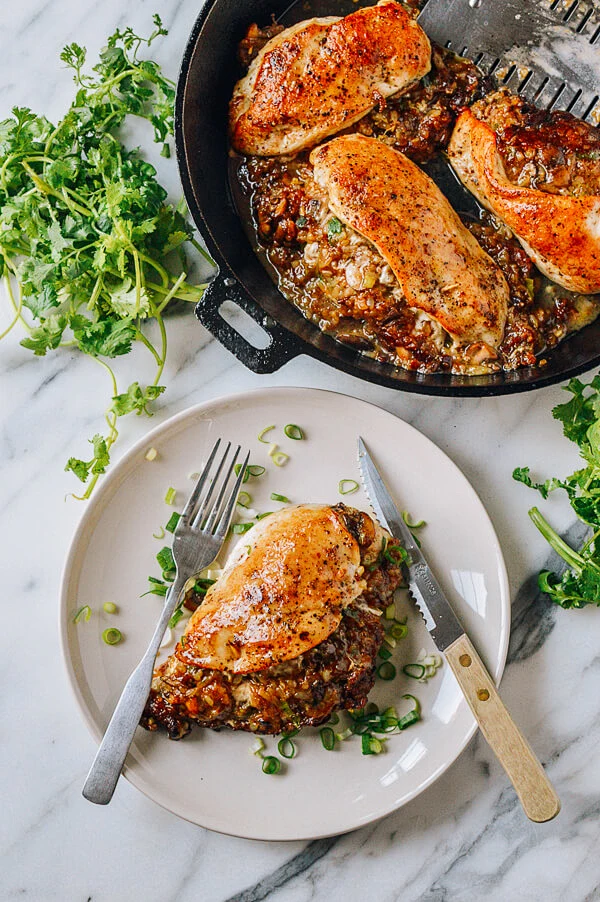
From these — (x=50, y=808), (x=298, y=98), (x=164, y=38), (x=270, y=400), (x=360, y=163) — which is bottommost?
(x=50, y=808)

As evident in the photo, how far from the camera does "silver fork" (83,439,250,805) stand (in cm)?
246

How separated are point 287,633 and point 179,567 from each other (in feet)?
1.57

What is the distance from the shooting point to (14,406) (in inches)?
111

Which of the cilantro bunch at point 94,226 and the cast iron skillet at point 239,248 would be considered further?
the cilantro bunch at point 94,226

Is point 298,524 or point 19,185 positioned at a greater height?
point 19,185

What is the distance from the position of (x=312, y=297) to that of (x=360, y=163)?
46 centimetres

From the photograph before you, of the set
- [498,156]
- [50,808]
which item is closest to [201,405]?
[498,156]

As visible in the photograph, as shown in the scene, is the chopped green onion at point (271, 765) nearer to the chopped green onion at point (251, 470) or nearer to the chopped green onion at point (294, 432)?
the chopped green onion at point (251, 470)

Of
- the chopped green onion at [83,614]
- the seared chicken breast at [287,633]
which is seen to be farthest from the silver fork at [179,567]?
the chopped green onion at [83,614]

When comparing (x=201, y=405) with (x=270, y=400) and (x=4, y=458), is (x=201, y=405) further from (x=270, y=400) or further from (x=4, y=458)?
(x=4, y=458)

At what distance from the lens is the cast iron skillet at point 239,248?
92.9 inches

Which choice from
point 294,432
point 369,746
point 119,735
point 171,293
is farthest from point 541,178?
point 119,735

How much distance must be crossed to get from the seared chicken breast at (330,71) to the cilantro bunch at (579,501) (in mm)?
1217

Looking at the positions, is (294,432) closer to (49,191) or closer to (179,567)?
(179,567)
